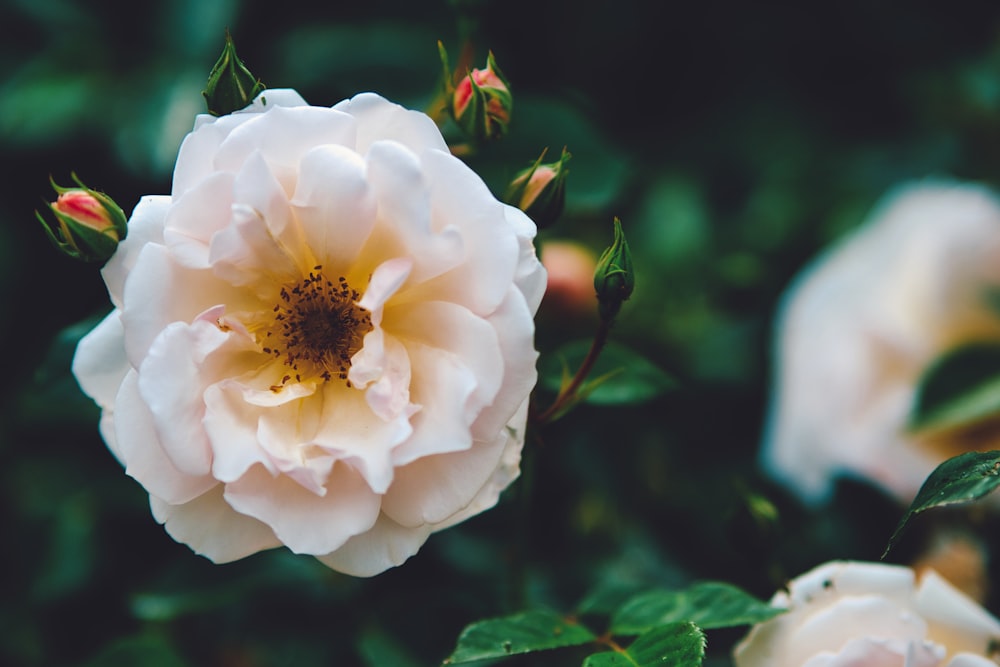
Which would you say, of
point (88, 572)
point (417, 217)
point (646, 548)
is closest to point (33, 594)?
point (88, 572)

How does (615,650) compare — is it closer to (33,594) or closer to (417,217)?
(417,217)

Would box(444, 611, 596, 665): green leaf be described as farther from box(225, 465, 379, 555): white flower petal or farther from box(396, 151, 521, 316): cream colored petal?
box(396, 151, 521, 316): cream colored petal

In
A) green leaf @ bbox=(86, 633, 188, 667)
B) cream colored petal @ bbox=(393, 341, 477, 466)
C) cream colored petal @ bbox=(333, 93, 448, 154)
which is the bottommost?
green leaf @ bbox=(86, 633, 188, 667)

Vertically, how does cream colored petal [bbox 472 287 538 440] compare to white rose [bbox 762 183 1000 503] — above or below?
above

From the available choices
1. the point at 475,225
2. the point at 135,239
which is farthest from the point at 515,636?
the point at 135,239

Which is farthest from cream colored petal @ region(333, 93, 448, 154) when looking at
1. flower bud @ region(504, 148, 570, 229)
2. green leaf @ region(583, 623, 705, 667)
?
green leaf @ region(583, 623, 705, 667)

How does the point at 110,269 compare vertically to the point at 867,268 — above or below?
above

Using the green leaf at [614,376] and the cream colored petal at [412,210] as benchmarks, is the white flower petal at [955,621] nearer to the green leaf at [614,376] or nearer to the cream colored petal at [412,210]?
the green leaf at [614,376]
